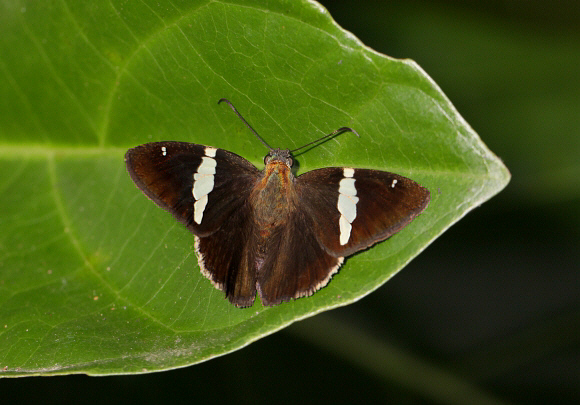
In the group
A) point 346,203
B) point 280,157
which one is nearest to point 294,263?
point 346,203

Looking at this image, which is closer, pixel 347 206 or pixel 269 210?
pixel 347 206

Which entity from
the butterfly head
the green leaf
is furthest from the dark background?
the butterfly head

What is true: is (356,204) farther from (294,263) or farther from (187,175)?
(187,175)

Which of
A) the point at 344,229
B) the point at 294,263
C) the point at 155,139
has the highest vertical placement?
the point at 155,139

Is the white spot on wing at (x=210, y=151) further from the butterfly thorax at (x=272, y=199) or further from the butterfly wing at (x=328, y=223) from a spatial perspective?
the butterfly wing at (x=328, y=223)

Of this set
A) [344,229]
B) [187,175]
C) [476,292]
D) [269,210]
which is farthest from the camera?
[476,292]

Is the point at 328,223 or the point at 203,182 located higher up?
the point at 203,182
